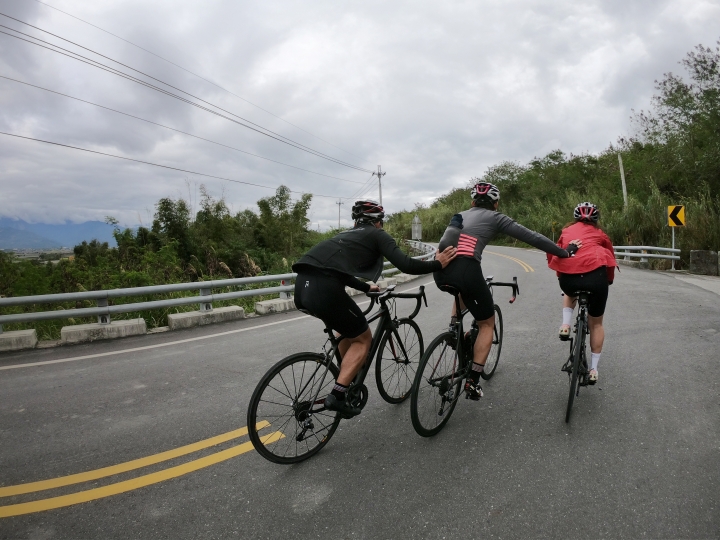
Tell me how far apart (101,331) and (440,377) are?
20.7 ft

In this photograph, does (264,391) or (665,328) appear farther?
(665,328)

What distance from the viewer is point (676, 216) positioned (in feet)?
52.7

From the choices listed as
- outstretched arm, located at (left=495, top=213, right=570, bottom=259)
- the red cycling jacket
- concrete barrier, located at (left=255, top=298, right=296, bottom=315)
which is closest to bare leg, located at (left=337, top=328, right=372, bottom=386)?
outstretched arm, located at (left=495, top=213, right=570, bottom=259)

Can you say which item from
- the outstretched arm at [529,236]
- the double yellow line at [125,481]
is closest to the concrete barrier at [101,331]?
the double yellow line at [125,481]

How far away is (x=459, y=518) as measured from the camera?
8.41 ft

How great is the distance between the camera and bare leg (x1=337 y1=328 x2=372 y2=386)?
3.28 metres

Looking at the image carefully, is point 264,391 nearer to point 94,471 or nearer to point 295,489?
point 295,489

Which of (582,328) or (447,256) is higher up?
(447,256)

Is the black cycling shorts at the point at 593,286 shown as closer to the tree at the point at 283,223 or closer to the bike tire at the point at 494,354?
the bike tire at the point at 494,354

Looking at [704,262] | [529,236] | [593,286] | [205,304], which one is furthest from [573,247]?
[704,262]

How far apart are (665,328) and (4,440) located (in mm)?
8702

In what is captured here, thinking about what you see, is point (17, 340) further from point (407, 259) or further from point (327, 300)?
point (407, 259)

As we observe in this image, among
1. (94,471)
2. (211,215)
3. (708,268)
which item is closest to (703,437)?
(94,471)

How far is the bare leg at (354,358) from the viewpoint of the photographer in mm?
3277
